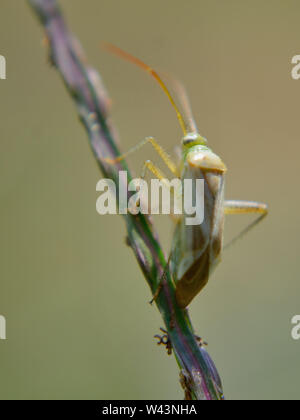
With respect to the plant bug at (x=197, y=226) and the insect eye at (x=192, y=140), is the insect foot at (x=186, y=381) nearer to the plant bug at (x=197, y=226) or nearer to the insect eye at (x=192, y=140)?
the plant bug at (x=197, y=226)

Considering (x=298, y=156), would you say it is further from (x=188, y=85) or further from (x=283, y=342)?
(x=283, y=342)

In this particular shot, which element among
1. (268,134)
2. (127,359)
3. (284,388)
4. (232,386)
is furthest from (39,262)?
(268,134)

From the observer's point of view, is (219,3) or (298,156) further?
(219,3)

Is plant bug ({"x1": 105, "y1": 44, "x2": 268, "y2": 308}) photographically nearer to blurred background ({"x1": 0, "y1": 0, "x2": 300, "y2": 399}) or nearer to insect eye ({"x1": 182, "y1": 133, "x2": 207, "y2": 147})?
insect eye ({"x1": 182, "y1": 133, "x2": 207, "y2": 147})

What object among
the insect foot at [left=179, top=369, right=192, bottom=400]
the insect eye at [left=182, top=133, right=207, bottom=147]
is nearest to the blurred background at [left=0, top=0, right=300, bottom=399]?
the insect eye at [left=182, top=133, right=207, bottom=147]

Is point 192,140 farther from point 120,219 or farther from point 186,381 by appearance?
point 120,219

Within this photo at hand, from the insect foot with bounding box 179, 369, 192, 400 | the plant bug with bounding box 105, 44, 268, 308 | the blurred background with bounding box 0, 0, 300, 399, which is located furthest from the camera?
the blurred background with bounding box 0, 0, 300, 399

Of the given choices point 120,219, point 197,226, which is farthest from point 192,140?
point 120,219

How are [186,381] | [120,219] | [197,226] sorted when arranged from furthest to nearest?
[120,219], [197,226], [186,381]

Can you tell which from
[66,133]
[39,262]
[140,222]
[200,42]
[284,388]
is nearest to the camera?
[140,222]
